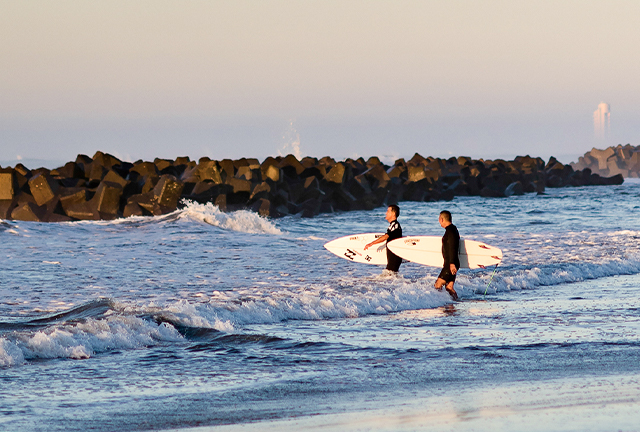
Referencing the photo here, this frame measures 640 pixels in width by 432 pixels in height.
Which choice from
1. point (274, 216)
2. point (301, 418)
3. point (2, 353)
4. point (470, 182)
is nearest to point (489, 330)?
point (301, 418)

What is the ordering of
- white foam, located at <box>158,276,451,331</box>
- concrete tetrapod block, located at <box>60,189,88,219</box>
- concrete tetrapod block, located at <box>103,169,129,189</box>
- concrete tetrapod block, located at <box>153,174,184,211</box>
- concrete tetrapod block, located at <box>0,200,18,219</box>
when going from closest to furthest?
white foam, located at <box>158,276,451,331</box>, concrete tetrapod block, located at <box>153,174,184,211</box>, concrete tetrapod block, located at <box>60,189,88,219</box>, concrete tetrapod block, located at <box>0,200,18,219</box>, concrete tetrapod block, located at <box>103,169,129,189</box>

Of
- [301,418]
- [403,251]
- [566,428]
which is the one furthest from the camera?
[403,251]

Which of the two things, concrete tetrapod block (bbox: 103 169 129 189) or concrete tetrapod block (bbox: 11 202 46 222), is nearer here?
concrete tetrapod block (bbox: 11 202 46 222)

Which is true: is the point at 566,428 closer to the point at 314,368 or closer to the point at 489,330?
the point at 314,368

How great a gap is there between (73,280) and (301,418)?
8.81 meters

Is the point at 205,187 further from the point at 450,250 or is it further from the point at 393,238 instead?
the point at 450,250

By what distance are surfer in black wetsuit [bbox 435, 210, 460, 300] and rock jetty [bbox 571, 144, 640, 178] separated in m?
86.1

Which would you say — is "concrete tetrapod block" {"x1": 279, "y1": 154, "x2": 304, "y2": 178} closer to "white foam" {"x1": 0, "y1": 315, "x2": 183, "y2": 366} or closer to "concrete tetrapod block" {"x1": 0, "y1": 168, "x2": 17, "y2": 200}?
"concrete tetrapod block" {"x1": 0, "y1": 168, "x2": 17, "y2": 200}

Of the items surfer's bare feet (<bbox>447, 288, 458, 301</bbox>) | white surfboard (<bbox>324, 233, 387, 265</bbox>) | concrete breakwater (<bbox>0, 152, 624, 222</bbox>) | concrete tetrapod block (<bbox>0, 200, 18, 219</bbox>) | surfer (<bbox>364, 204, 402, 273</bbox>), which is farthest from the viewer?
concrete tetrapod block (<bbox>0, 200, 18, 219</bbox>)

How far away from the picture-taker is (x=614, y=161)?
95688mm

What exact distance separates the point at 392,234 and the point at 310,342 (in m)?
5.05

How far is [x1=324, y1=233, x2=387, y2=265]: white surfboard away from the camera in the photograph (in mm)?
13883

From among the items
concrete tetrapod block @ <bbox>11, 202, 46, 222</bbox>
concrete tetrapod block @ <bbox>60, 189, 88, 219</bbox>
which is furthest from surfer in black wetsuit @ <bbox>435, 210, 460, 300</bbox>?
concrete tetrapod block @ <bbox>11, 202, 46, 222</bbox>

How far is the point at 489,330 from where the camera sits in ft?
28.2
